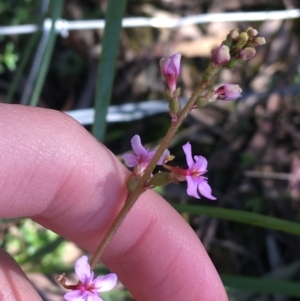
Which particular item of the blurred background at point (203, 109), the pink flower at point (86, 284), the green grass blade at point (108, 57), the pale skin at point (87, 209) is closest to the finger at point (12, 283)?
the pale skin at point (87, 209)

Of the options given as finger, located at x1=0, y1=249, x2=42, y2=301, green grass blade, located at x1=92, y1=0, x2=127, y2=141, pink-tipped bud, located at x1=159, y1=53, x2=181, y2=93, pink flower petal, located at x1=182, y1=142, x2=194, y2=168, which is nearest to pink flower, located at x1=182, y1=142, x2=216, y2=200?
pink flower petal, located at x1=182, y1=142, x2=194, y2=168

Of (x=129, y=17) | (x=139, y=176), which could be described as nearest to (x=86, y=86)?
(x=129, y=17)

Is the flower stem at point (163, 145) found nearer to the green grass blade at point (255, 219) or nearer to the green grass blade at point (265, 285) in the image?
the green grass blade at point (255, 219)

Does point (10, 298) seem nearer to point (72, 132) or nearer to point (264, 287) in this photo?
point (72, 132)

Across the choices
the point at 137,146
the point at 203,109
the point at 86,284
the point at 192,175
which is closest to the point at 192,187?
the point at 192,175

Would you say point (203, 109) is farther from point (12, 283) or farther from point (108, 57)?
point (12, 283)

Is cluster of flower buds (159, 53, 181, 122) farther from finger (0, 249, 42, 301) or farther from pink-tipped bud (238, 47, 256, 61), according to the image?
finger (0, 249, 42, 301)
